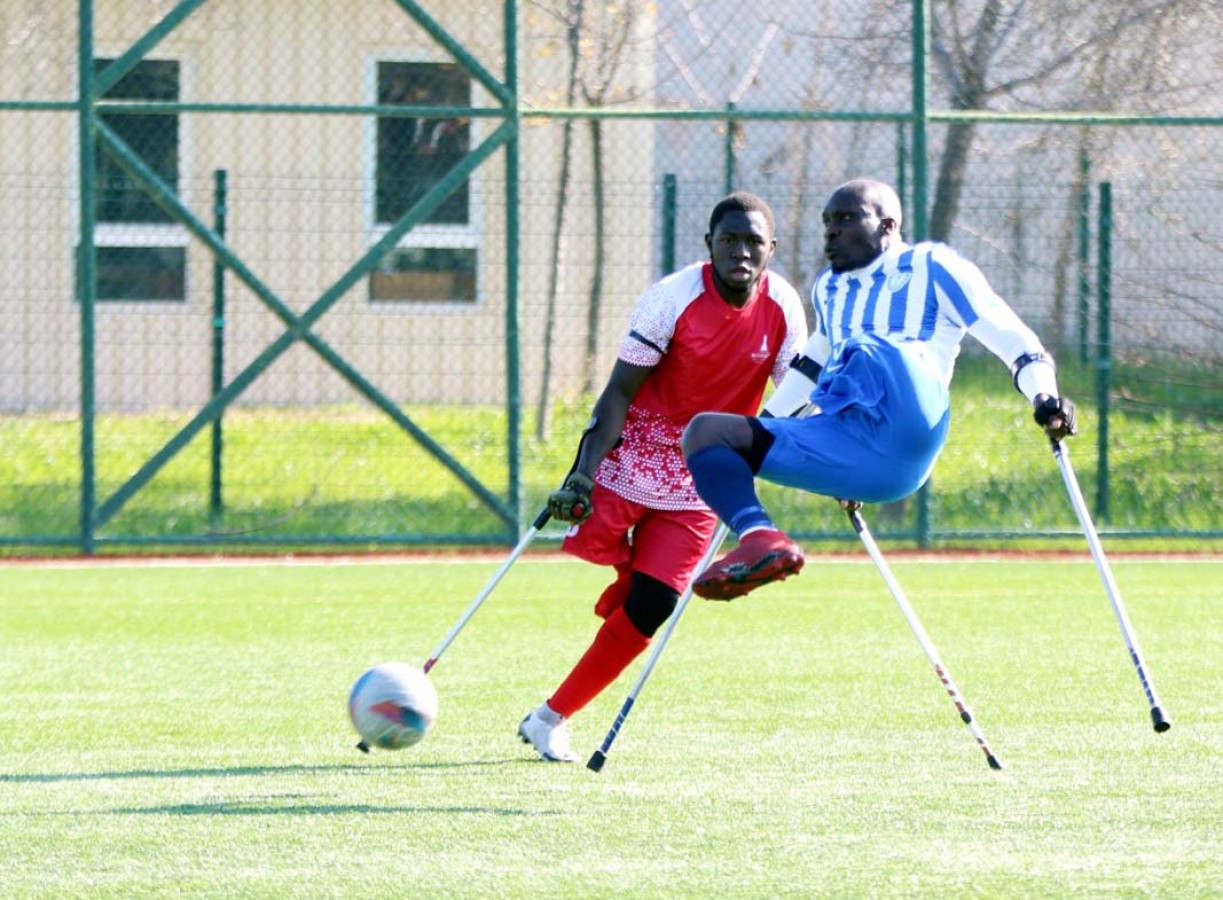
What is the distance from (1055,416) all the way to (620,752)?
5.80ft

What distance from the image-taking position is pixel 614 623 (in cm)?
684

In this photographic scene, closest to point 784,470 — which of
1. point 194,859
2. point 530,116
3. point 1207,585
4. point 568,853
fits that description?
point 568,853

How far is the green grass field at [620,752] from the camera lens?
5004mm

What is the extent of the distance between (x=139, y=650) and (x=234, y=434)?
3.91 meters

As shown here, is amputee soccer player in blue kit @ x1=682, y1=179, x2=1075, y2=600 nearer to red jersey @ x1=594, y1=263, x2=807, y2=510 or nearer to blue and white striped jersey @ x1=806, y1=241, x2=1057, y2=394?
blue and white striped jersey @ x1=806, y1=241, x2=1057, y2=394

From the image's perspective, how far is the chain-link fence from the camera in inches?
486

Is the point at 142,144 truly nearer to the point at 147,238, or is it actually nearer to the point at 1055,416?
the point at 147,238

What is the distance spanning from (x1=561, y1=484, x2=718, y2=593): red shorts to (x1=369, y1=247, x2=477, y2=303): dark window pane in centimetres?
651

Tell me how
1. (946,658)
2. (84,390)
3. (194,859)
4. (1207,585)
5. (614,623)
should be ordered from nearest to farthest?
(194,859)
(614,623)
(946,658)
(1207,585)
(84,390)

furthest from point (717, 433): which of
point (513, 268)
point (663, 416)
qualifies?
point (513, 268)

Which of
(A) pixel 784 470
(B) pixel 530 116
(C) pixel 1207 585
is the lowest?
(C) pixel 1207 585

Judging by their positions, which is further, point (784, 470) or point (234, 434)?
point (234, 434)

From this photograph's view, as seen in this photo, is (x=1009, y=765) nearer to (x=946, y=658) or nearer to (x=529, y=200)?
(x=946, y=658)

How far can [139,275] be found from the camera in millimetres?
14172
